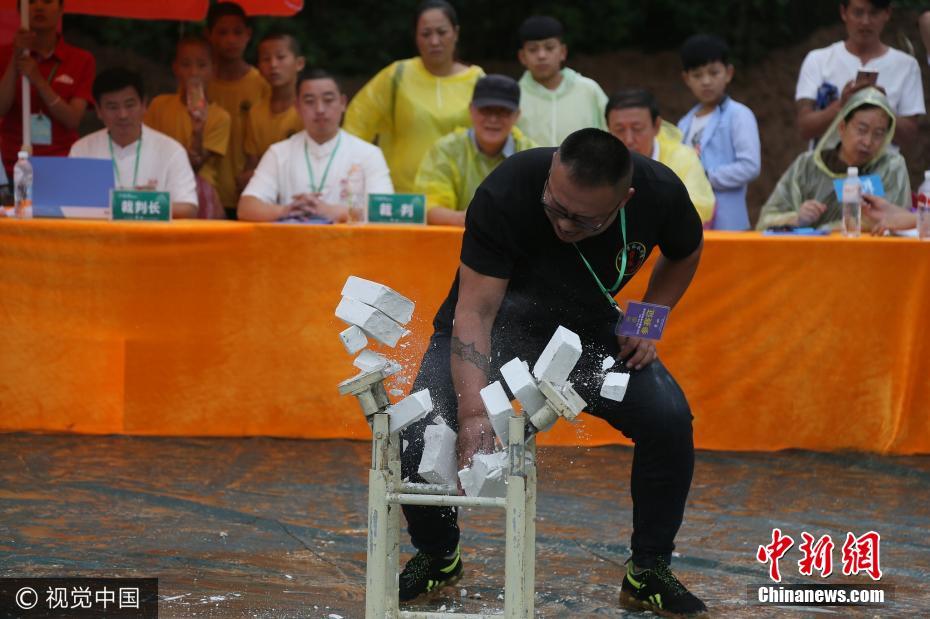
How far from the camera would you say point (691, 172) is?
6594mm

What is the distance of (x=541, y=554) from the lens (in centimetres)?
452

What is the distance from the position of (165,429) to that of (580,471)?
189 cm

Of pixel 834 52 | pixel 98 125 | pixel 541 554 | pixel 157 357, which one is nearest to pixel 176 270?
pixel 157 357

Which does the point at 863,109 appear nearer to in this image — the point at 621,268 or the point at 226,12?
the point at 621,268

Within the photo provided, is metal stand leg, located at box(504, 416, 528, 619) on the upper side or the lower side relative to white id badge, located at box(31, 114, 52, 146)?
lower

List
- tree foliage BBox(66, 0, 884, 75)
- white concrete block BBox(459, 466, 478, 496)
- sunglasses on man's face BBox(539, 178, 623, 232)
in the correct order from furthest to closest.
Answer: tree foliage BBox(66, 0, 884, 75)
sunglasses on man's face BBox(539, 178, 623, 232)
white concrete block BBox(459, 466, 478, 496)

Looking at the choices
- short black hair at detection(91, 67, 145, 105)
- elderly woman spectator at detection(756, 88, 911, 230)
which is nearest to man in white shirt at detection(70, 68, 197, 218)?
short black hair at detection(91, 67, 145, 105)

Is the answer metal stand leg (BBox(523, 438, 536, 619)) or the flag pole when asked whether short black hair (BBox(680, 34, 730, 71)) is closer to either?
the flag pole

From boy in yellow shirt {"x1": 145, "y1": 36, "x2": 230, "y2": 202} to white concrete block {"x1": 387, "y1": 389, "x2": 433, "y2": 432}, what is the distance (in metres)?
4.45

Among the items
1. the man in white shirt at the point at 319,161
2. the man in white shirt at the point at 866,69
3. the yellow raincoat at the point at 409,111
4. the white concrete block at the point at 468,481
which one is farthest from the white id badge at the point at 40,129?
the white concrete block at the point at 468,481

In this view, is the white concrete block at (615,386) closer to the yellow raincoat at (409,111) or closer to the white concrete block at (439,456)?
the white concrete block at (439,456)

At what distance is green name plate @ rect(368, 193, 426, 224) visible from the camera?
6.20 metres

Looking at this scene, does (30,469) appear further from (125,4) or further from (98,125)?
(98,125)

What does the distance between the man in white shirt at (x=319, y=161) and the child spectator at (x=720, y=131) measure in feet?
→ 6.02
